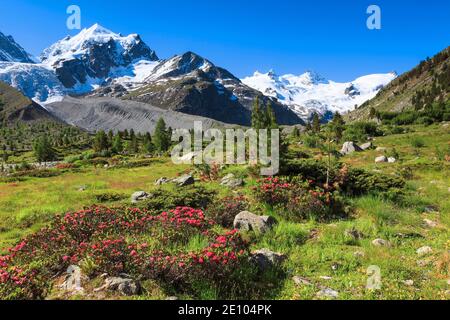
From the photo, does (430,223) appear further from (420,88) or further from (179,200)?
(420,88)

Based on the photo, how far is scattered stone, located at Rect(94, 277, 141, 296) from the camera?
8.91 m

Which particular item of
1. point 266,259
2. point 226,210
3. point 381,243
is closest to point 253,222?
point 226,210

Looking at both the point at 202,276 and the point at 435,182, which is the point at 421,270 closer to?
the point at 202,276

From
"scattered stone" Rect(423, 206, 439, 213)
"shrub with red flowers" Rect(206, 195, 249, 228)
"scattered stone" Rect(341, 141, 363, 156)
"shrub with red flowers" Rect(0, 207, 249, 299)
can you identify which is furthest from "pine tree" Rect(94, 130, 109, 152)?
"scattered stone" Rect(423, 206, 439, 213)

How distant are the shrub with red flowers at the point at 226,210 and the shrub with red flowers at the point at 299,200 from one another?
1.25 metres

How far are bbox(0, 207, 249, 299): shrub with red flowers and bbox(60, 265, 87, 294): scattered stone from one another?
240 mm

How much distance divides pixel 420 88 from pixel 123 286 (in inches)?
5811

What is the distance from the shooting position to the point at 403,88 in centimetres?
14950

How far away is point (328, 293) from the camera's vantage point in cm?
888

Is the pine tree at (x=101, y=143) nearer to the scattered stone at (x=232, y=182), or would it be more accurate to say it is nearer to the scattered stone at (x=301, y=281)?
the scattered stone at (x=232, y=182)

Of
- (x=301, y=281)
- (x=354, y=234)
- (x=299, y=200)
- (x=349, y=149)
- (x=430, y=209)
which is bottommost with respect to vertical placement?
(x=301, y=281)

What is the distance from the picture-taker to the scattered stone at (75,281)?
932cm
